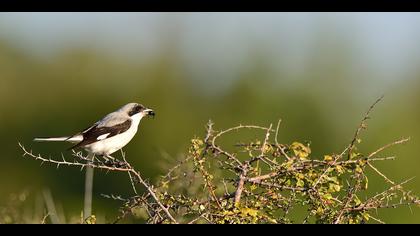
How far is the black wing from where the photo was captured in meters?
7.53

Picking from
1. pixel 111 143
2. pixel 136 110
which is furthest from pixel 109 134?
pixel 136 110

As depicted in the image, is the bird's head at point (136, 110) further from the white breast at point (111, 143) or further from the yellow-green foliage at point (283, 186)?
the yellow-green foliage at point (283, 186)

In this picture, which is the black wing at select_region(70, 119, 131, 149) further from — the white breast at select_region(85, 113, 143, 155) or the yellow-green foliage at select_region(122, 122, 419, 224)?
the yellow-green foliage at select_region(122, 122, 419, 224)

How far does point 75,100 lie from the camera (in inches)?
949

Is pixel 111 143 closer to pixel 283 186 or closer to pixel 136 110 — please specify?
pixel 136 110

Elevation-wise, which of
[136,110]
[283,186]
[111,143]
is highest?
[283,186]

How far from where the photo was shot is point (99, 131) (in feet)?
24.8

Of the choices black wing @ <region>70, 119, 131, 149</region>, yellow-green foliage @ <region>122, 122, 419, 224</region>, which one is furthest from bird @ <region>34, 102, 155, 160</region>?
yellow-green foliage @ <region>122, 122, 419, 224</region>

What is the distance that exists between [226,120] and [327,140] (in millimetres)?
2646

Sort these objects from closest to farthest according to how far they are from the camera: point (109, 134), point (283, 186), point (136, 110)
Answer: point (283, 186) < point (109, 134) < point (136, 110)

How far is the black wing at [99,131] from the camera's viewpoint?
24.7ft

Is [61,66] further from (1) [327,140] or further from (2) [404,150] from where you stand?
(2) [404,150]
